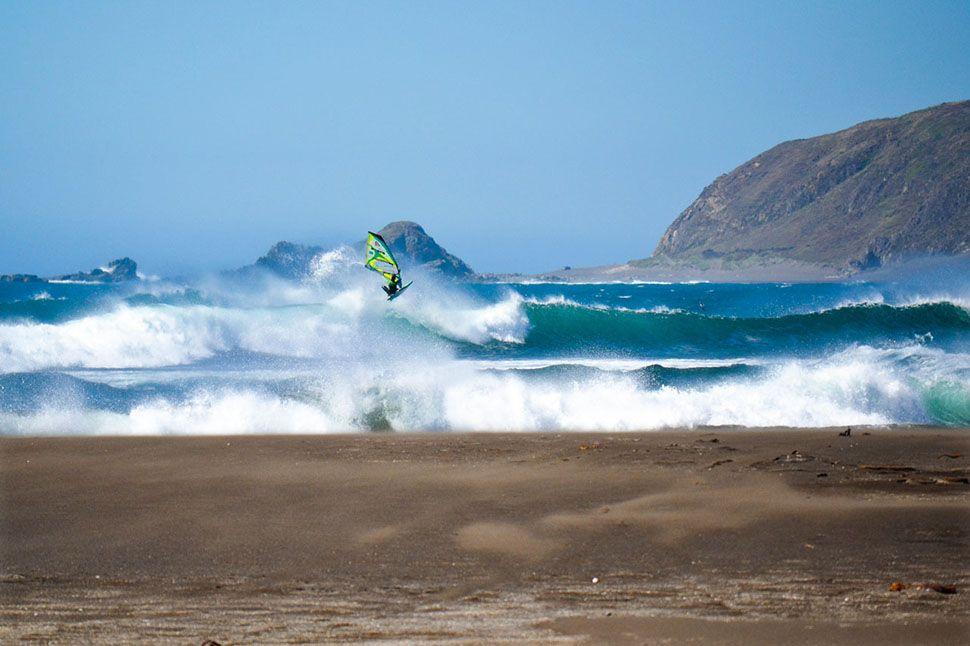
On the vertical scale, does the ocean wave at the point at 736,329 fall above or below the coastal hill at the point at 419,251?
below

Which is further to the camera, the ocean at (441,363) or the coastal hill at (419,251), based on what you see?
the coastal hill at (419,251)

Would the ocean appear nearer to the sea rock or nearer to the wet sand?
A: the wet sand

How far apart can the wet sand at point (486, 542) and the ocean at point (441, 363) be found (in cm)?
239

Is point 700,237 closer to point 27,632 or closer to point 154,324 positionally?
point 154,324

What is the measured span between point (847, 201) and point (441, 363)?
139403 mm

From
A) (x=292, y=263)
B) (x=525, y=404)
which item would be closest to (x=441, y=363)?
(x=525, y=404)

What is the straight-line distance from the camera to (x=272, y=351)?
72.9 feet

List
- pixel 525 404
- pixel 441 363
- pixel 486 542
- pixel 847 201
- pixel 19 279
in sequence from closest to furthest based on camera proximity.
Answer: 1. pixel 486 542
2. pixel 525 404
3. pixel 441 363
4. pixel 19 279
5. pixel 847 201

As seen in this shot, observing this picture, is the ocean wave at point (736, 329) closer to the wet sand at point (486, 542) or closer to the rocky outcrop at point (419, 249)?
the wet sand at point (486, 542)

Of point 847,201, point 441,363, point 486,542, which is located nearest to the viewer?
point 486,542

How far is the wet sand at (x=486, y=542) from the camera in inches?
186

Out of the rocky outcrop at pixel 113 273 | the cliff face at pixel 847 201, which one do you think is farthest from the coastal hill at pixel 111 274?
the cliff face at pixel 847 201

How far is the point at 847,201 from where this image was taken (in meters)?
144

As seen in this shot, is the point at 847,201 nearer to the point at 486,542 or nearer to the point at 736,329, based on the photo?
the point at 736,329
